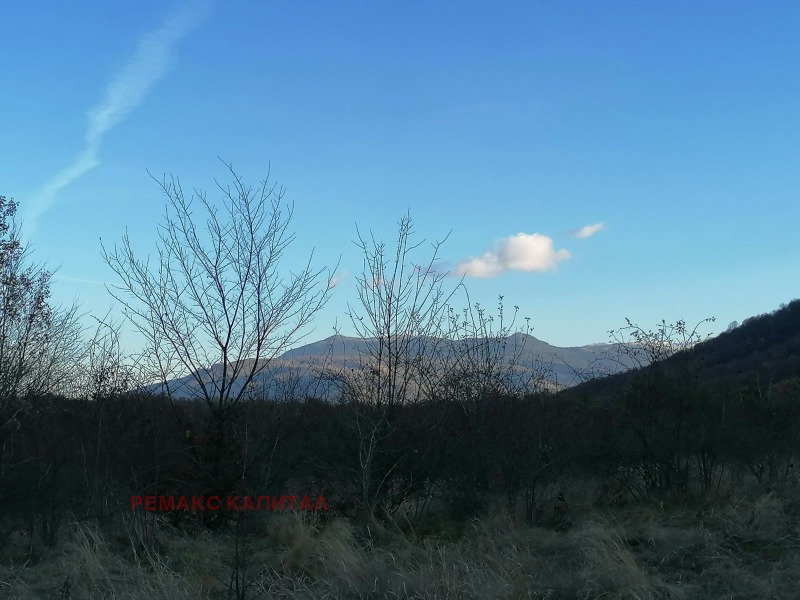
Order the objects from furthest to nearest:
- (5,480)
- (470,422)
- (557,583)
A: (470,422)
(5,480)
(557,583)

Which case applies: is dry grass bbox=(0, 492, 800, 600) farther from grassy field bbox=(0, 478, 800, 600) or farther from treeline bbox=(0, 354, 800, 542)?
treeline bbox=(0, 354, 800, 542)

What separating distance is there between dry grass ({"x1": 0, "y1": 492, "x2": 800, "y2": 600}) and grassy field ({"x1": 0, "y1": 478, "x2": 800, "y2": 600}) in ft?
0.05

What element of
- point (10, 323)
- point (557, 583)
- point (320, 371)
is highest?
point (10, 323)

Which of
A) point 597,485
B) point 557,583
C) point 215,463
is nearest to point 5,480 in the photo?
point 215,463

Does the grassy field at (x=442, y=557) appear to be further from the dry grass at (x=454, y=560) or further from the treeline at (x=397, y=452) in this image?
the treeline at (x=397, y=452)

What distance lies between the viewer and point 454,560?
620 cm

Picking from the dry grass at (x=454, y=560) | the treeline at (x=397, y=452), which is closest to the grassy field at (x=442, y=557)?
the dry grass at (x=454, y=560)

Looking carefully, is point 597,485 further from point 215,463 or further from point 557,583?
point 215,463

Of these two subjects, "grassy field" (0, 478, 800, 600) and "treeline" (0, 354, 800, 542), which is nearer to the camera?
"grassy field" (0, 478, 800, 600)

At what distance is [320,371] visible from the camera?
9.94 meters

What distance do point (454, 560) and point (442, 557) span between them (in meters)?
0.23

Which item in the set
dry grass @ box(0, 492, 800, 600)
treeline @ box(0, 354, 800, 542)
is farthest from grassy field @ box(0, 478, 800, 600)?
treeline @ box(0, 354, 800, 542)

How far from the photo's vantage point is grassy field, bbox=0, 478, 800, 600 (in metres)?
5.39

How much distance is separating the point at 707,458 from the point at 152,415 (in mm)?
6856
